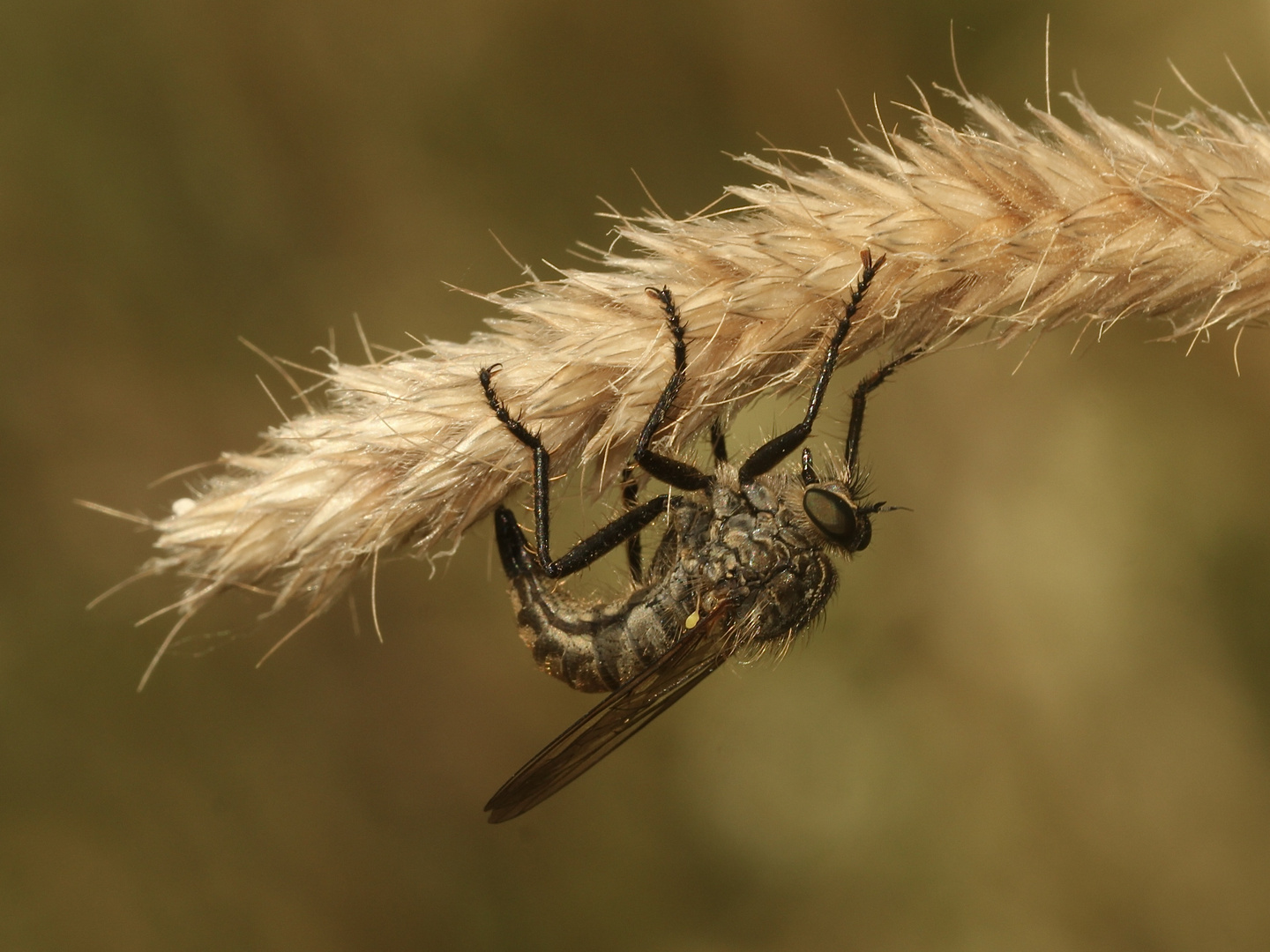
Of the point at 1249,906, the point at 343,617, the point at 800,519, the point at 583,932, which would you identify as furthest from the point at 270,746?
the point at 1249,906

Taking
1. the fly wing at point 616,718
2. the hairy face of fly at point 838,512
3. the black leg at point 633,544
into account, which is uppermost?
the black leg at point 633,544

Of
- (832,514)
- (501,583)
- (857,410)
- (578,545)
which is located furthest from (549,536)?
(501,583)

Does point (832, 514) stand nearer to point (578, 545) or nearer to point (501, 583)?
point (578, 545)

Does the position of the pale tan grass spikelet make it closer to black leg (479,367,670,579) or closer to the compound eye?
black leg (479,367,670,579)

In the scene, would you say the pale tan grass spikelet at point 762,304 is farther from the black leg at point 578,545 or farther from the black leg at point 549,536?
the black leg at point 578,545

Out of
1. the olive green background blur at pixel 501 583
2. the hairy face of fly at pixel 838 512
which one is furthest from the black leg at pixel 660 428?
the olive green background blur at pixel 501 583
